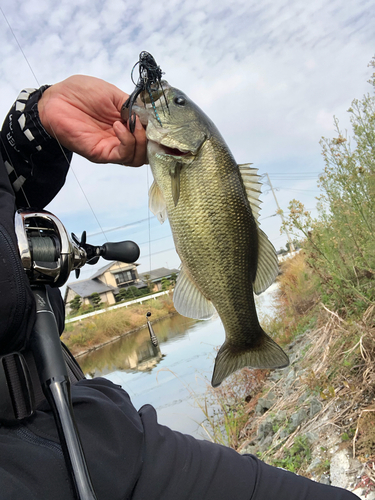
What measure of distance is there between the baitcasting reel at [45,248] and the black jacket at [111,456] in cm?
4

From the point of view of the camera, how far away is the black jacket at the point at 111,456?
973 millimetres

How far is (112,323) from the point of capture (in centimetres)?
714

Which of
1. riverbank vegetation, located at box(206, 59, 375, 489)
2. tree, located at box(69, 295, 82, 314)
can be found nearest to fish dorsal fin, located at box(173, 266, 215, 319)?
riverbank vegetation, located at box(206, 59, 375, 489)

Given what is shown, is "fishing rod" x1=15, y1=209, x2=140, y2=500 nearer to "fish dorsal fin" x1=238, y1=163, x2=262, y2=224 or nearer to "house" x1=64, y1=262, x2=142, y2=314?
"fish dorsal fin" x1=238, y1=163, x2=262, y2=224

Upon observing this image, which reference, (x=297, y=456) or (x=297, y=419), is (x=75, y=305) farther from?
(x=297, y=456)

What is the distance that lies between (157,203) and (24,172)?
0.63m

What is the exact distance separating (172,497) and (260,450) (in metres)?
3.69

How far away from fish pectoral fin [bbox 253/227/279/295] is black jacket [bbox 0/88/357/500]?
78cm

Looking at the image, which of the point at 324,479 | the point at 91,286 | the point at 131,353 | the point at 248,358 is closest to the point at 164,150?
the point at 248,358

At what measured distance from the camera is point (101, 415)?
1.11m

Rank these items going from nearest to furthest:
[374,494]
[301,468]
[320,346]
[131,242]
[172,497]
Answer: [172,497] < [131,242] < [374,494] < [301,468] < [320,346]

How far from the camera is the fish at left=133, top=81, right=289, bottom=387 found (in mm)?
1663

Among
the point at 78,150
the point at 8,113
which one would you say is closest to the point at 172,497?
the point at 78,150

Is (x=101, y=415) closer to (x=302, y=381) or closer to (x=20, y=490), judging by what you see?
(x=20, y=490)
